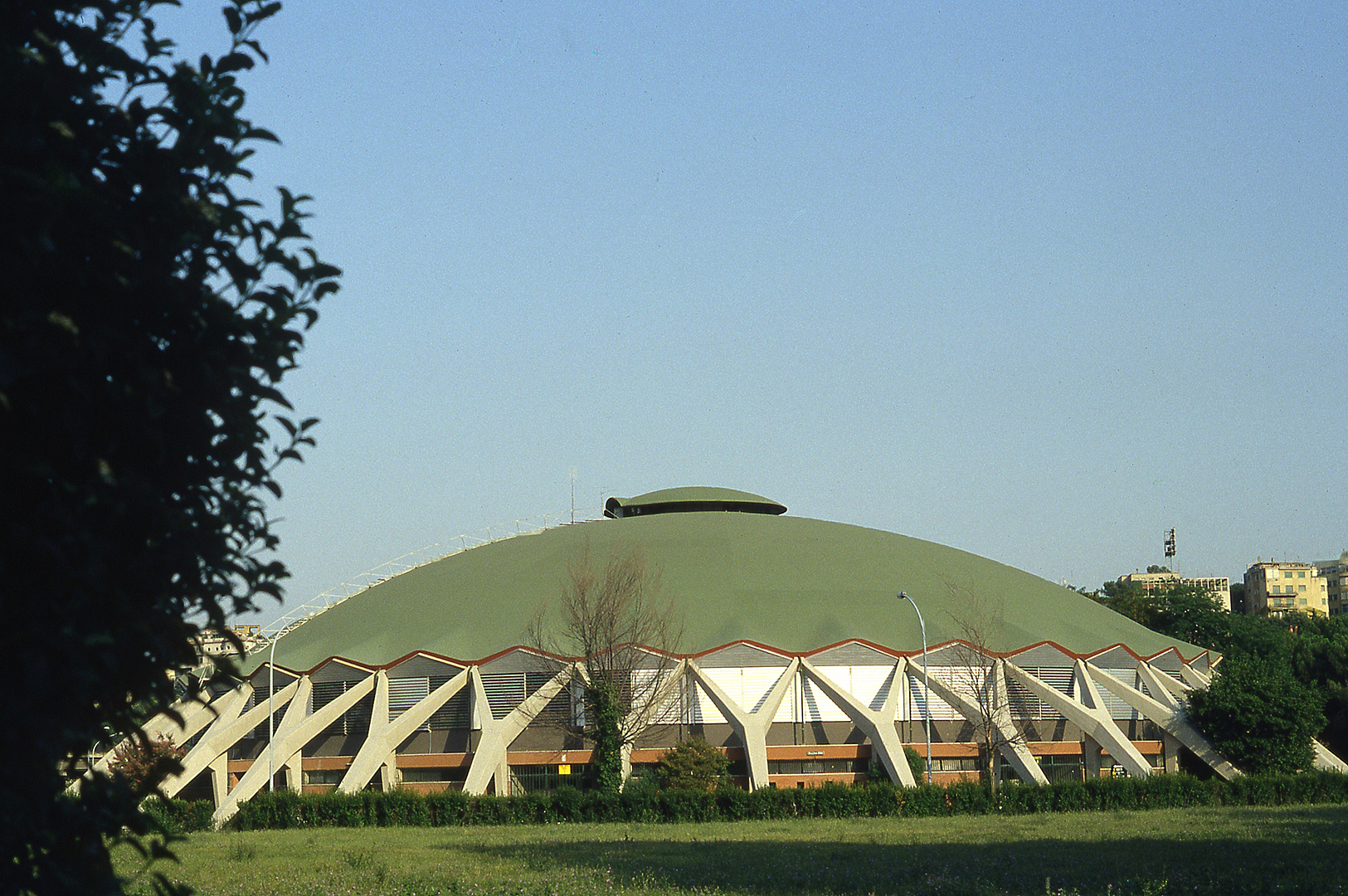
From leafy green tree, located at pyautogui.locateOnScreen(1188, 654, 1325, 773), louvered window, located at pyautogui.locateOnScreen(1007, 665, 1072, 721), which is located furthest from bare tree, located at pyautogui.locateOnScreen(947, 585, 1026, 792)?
leafy green tree, located at pyautogui.locateOnScreen(1188, 654, 1325, 773)

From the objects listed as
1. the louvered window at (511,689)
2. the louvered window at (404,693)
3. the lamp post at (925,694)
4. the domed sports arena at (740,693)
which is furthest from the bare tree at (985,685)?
the louvered window at (404,693)

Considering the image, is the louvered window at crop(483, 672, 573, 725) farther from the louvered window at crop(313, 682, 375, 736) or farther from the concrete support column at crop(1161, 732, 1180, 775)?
the concrete support column at crop(1161, 732, 1180, 775)

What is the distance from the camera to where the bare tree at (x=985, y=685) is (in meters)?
53.9

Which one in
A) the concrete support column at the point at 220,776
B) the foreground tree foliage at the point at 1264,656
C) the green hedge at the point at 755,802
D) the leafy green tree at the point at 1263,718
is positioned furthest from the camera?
the concrete support column at the point at 220,776

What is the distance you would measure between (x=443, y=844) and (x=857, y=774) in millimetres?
27228

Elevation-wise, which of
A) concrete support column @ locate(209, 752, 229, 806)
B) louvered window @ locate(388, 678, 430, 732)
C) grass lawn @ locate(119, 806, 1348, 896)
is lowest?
concrete support column @ locate(209, 752, 229, 806)

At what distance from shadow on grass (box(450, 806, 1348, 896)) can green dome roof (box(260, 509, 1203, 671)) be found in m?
28.1

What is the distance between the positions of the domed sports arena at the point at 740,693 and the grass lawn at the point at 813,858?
1430cm

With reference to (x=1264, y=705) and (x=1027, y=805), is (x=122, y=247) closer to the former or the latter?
(x=1027, y=805)

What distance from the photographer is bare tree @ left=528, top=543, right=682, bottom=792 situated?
52000 millimetres

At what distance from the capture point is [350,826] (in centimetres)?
4434

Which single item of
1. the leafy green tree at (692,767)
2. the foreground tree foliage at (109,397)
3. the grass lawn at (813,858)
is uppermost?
the foreground tree foliage at (109,397)

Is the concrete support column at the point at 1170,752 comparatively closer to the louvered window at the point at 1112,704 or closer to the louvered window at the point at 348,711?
the louvered window at the point at 1112,704

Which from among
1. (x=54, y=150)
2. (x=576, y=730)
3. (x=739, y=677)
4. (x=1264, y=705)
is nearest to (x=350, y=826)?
(x=576, y=730)
